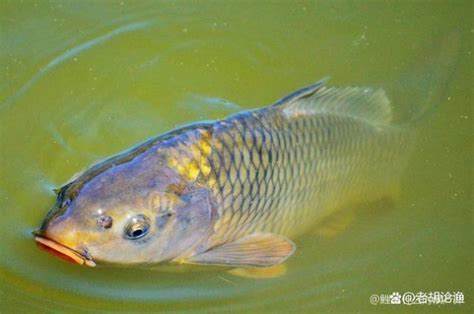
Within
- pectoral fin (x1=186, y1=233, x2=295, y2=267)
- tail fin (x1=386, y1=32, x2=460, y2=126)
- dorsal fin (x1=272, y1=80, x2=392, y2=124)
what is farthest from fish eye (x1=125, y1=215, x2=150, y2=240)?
tail fin (x1=386, y1=32, x2=460, y2=126)

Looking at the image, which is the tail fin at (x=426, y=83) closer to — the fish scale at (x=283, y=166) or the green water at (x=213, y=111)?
the green water at (x=213, y=111)

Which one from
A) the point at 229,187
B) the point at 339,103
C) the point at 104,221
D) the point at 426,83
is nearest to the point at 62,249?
the point at 104,221

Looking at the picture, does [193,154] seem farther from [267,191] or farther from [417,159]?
[417,159]

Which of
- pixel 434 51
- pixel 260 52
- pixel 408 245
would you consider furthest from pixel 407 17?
pixel 408 245

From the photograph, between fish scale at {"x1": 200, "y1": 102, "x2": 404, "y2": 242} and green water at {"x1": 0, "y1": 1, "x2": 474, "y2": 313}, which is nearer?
fish scale at {"x1": 200, "y1": 102, "x2": 404, "y2": 242}

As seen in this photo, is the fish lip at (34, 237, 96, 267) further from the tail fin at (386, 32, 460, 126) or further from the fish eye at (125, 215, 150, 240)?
the tail fin at (386, 32, 460, 126)
